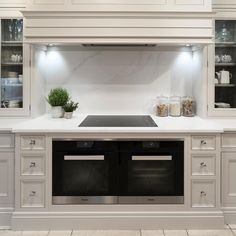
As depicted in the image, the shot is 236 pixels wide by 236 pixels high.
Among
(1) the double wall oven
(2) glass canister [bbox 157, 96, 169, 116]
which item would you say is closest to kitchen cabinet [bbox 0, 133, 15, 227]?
(1) the double wall oven

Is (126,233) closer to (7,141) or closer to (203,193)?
(203,193)

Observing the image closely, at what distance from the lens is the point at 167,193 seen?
9.96 feet

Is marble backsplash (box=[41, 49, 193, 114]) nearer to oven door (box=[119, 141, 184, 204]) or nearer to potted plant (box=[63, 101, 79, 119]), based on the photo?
potted plant (box=[63, 101, 79, 119])

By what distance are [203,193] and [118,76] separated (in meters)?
1.52

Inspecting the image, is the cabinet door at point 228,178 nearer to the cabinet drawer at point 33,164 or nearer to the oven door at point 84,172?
the oven door at point 84,172

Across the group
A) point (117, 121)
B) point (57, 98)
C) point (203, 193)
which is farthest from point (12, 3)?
point (203, 193)

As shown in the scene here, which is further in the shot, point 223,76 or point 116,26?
point 223,76

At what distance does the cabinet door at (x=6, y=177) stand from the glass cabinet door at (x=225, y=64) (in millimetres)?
1992

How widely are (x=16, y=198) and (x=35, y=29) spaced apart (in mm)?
1469

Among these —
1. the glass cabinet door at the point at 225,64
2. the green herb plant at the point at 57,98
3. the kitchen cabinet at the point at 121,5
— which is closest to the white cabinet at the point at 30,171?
the green herb plant at the point at 57,98

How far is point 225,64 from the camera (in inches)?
140

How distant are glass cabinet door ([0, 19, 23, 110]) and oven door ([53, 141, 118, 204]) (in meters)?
0.83

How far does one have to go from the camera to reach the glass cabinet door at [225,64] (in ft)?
11.6

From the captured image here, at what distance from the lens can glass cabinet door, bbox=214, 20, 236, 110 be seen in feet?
11.6
